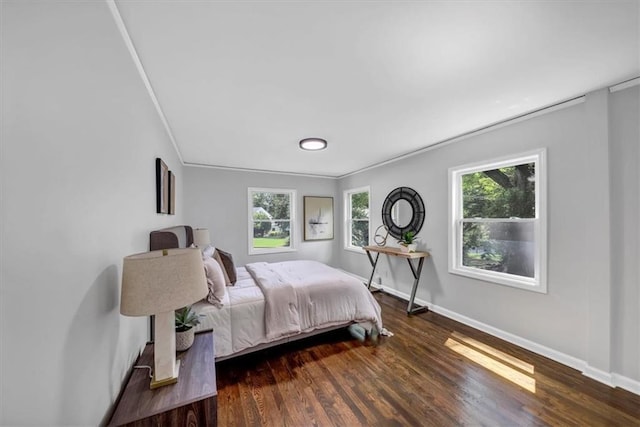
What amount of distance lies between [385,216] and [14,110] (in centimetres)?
426

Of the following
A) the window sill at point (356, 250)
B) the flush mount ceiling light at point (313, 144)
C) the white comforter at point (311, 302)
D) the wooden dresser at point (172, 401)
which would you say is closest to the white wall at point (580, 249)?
the white comforter at point (311, 302)

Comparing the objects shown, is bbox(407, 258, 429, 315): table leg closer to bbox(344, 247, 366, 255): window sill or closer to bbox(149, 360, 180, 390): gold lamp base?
bbox(344, 247, 366, 255): window sill

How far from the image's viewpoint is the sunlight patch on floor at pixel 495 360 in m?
2.06

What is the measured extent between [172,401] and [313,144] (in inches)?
111

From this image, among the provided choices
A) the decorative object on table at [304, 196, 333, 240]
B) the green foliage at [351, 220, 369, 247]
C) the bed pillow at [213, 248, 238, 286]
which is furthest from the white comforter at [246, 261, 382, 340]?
the decorative object on table at [304, 196, 333, 240]

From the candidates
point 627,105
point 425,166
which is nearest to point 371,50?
point 627,105

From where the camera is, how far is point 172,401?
1046 millimetres

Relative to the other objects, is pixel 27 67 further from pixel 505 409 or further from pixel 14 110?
pixel 505 409

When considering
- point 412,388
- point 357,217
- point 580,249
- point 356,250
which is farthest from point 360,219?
point 412,388

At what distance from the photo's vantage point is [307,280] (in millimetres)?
2729

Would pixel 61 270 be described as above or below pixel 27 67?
below

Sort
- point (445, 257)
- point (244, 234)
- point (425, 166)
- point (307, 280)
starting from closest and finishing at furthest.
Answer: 1. point (307, 280)
2. point (445, 257)
3. point (425, 166)
4. point (244, 234)

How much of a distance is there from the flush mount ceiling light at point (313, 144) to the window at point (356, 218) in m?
1.87

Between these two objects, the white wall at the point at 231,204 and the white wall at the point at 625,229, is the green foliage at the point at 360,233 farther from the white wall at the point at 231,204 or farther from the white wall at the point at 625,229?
the white wall at the point at 625,229
